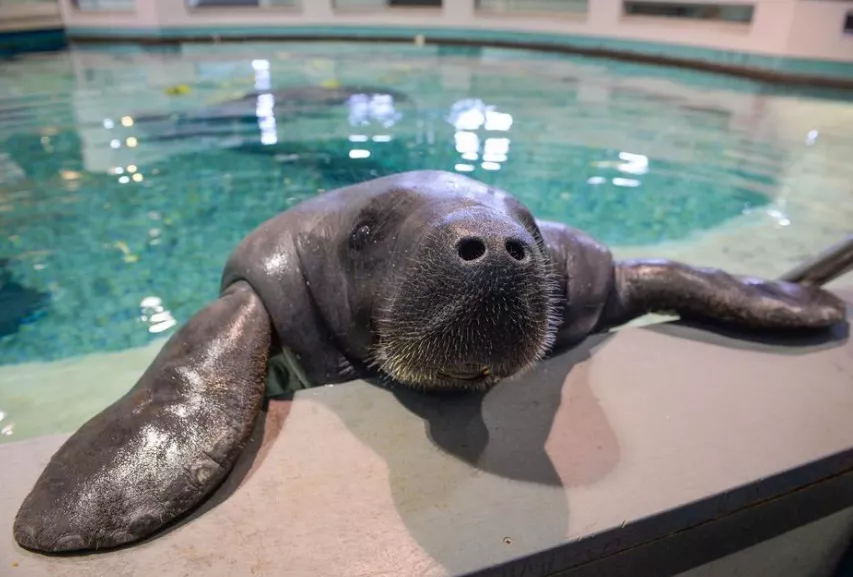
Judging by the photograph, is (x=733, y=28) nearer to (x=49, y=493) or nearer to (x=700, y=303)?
(x=700, y=303)

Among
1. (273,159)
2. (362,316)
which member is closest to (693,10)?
(273,159)

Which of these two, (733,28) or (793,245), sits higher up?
(733,28)

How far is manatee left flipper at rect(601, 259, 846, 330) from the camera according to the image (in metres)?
2.61

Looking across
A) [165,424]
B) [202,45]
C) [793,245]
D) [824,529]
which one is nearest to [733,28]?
[793,245]

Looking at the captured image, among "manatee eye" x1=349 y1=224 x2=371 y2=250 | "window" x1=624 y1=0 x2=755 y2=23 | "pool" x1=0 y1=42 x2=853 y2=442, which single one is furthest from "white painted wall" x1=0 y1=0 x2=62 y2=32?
"manatee eye" x1=349 y1=224 x2=371 y2=250

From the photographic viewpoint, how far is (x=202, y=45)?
710 inches

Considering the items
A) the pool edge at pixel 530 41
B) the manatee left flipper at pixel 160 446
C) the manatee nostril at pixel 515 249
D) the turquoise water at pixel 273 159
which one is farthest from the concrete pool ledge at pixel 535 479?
the pool edge at pixel 530 41

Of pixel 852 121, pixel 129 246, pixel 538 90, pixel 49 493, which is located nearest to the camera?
pixel 49 493

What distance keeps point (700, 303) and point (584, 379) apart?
27.0 inches

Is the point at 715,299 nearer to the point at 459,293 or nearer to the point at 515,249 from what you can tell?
the point at 515,249

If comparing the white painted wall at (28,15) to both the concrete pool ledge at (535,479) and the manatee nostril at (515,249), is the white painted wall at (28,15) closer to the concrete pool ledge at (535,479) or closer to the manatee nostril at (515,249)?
the concrete pool ledge at (535,479)

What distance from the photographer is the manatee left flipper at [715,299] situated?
8.55 ft

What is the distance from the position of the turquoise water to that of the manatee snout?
112 inches

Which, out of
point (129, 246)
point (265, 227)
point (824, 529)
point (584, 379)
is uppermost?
point (265, 227)
